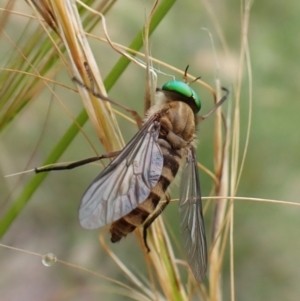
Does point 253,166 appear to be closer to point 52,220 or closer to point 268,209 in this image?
point 268,209

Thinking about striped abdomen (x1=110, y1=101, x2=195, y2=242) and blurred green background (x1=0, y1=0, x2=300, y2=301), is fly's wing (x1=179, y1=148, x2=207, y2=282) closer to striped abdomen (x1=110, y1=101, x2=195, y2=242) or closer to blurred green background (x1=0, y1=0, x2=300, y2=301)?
striped abdomen (x1=110, y1=101, x2=195, y2=242)

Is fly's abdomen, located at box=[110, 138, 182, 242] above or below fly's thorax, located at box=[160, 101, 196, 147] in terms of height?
below

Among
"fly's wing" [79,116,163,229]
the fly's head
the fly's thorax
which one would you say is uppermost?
the fly's head

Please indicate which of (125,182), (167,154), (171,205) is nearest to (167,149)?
(167,154)

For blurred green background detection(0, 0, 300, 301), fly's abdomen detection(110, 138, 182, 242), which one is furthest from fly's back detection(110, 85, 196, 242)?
blurred green background detection(0, 0, 300, 301)

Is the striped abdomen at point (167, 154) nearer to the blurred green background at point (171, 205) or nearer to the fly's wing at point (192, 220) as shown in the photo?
the fly's wing at point (192, 220)

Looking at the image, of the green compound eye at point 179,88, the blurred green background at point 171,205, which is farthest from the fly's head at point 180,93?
the blurred green background at point 171,205

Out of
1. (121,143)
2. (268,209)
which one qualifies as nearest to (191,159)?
(121,143)

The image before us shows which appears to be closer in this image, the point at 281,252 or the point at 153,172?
the point at 153,172
